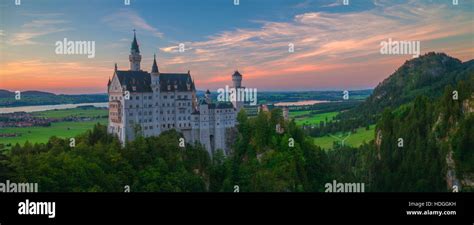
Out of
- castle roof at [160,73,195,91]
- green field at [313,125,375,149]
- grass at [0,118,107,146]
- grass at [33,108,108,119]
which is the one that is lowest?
green field at [313,125,375,149]

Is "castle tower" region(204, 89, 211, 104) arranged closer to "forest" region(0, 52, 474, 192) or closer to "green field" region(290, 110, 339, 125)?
"forest" region(0, 52, 474, 192)

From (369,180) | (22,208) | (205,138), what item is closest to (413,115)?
(369,180)

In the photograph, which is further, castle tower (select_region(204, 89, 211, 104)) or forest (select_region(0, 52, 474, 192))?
castle tower (select_region(204, 89, 211, 104))

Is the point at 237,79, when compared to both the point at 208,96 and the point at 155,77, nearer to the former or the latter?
the point at 208,96

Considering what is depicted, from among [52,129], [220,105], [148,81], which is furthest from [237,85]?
[52,129]

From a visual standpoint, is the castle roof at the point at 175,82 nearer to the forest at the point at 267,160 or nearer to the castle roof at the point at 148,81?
the castle roof at the point at 148,81

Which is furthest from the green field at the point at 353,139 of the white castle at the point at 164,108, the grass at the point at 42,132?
the grass at the point at 42,132

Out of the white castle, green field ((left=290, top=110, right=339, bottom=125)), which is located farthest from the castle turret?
green field ((left=290, top=110, right=339, bottom=125))
